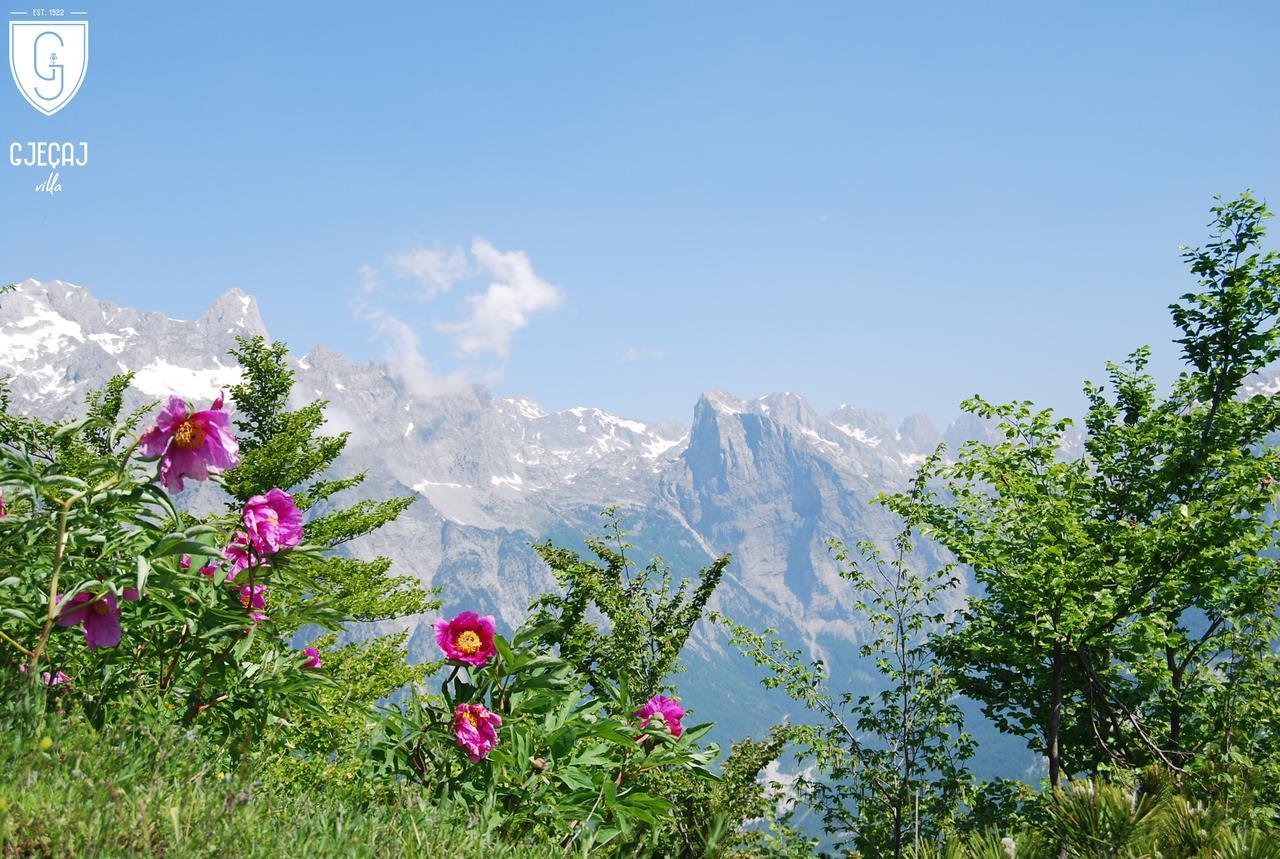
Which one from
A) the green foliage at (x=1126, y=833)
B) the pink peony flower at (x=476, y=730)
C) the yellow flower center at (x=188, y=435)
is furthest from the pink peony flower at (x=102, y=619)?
the green foliage at (x=1126, y=833)

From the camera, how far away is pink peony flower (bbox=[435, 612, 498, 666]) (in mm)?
3803

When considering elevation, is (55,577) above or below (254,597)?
below

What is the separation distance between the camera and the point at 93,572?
9.54 feet

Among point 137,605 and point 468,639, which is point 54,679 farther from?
point 468,639

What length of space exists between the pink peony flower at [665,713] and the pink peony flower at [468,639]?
0.97m

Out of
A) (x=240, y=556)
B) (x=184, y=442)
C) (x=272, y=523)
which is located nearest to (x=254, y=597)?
(x=240, y=556)

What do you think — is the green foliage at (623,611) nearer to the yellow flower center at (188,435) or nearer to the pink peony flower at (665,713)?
the pink peony flower at (665,713)

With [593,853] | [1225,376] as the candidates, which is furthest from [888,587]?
[593,853]

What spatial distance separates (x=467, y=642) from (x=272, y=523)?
4.03ft

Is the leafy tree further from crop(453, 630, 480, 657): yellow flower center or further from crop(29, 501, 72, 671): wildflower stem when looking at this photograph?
crop(29, 501, 72, 671): wildflower stem

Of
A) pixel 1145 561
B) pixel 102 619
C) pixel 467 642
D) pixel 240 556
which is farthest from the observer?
pixel 1145 561

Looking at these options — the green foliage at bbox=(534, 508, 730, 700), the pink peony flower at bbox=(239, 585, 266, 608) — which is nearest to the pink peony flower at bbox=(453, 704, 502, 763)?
the pink peony flower at bbox=(239, 585, 266, 608)

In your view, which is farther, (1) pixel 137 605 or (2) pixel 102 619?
(1) pixel 137 605

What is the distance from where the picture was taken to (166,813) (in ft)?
6.92
